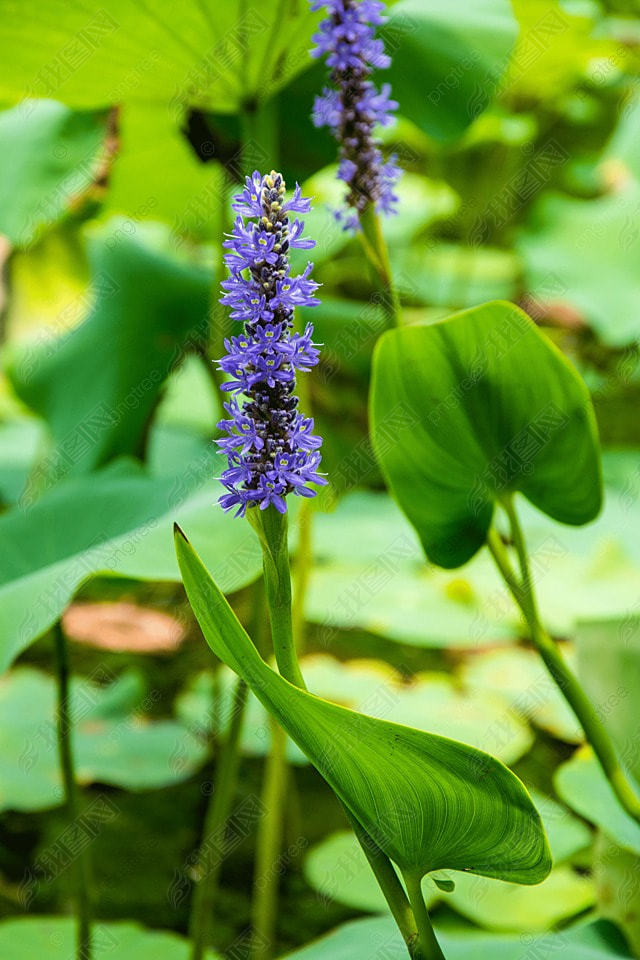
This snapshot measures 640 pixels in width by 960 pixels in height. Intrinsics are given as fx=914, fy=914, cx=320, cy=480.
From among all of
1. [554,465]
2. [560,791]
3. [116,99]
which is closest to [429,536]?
[554,465]

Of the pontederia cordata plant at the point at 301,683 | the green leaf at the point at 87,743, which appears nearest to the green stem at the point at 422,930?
the pontederia cordata plant at the point at 301,683

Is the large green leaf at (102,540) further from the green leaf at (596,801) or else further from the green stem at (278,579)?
the green leaf at (596,801)

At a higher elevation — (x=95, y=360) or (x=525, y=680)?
(x=95, y=360)

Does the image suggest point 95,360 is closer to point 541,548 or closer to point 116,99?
point 116,99

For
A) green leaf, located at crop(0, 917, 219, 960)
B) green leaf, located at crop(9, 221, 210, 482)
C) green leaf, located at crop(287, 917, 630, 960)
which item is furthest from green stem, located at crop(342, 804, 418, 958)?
green leaf, located at crop(9, 221, 210, 482)

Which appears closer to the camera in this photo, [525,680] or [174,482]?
[174,482]

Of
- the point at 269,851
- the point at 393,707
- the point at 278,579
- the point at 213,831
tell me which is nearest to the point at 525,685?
the point at 393,707

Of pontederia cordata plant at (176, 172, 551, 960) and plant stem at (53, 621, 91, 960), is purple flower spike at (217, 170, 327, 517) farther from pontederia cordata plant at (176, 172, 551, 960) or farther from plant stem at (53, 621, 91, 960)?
plant stem at (53, 621, 91, 960)
